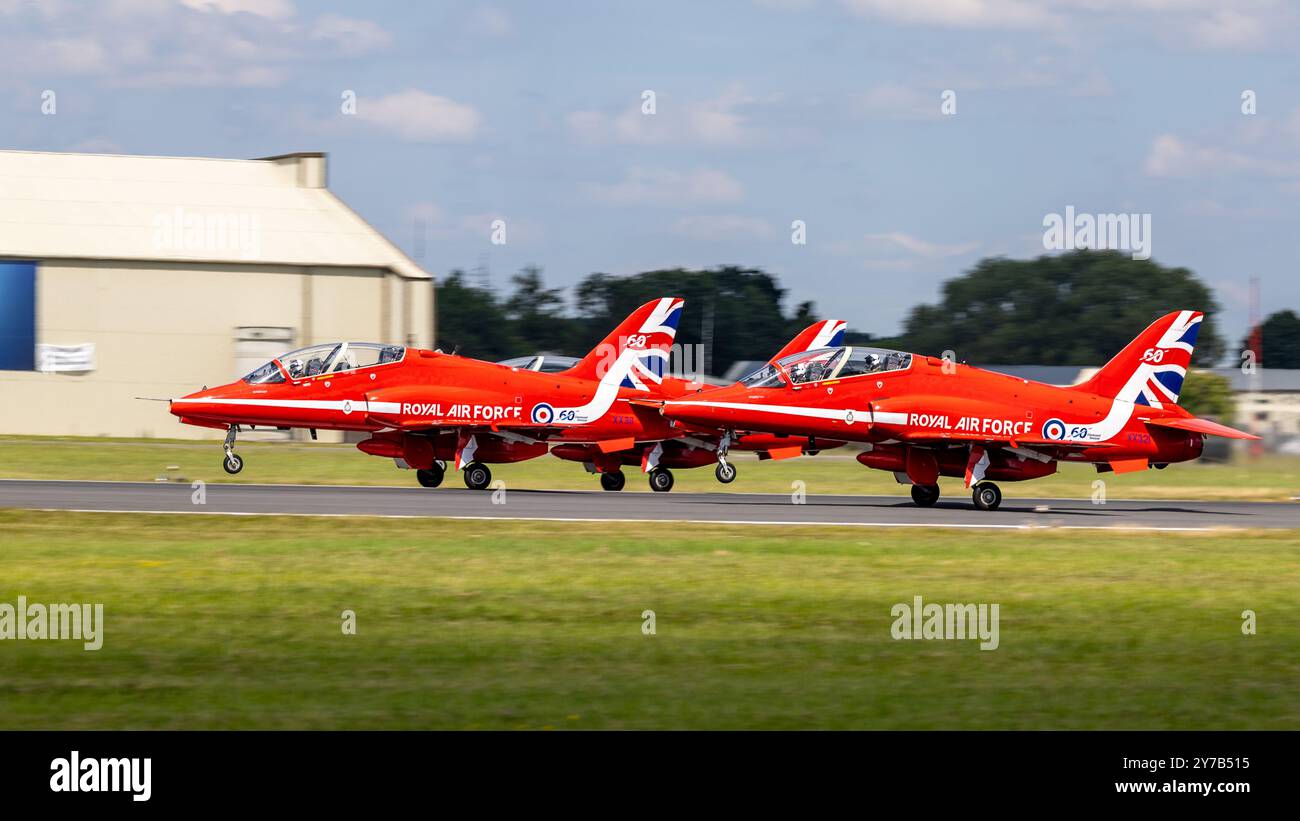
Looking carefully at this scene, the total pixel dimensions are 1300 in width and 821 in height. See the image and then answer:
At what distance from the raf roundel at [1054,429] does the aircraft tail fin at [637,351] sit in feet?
28.0

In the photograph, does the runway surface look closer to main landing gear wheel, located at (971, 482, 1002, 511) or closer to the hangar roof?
main landing gear wheel, located at (971, 482, 1002, 511)

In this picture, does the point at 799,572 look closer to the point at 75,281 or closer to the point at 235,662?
the point at 235,662

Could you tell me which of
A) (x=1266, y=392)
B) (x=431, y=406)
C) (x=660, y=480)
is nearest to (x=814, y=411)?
(x=660, y=480)

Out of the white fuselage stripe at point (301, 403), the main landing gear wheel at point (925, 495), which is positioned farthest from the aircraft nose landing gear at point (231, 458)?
the main landing gear wheel at point (925, 495)

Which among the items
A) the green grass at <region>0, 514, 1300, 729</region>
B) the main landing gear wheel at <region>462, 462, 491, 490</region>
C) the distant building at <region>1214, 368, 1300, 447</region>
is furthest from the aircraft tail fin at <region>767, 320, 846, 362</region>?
the distant building at <region>1214, 368, 1300, 447</region>

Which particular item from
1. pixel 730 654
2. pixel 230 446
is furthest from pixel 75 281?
pixel 730 654

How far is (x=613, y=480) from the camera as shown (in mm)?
33656

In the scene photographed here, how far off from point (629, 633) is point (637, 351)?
20.1m

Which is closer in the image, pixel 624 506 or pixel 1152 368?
pixel 624 506

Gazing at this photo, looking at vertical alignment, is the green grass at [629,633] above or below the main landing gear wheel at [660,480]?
below

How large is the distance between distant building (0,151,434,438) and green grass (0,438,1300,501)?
23.1 feet

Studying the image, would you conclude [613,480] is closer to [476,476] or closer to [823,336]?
[476,476]

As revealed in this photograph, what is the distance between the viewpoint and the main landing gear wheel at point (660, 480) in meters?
32.9

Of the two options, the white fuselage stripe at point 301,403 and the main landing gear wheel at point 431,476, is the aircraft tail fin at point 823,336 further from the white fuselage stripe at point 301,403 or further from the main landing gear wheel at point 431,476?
the white fuselage stripe at point 301,403
